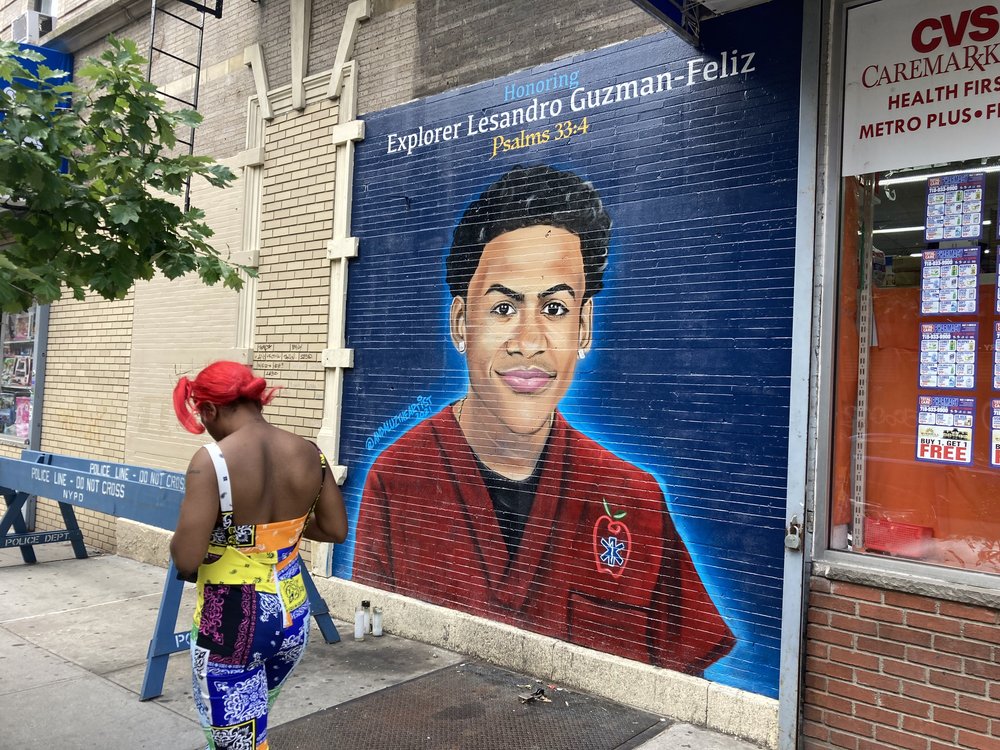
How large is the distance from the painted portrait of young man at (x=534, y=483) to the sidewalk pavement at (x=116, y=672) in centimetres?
58

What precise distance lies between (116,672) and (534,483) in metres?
3.07

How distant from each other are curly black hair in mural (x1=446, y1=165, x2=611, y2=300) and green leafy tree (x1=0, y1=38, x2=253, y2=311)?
6.85 ft

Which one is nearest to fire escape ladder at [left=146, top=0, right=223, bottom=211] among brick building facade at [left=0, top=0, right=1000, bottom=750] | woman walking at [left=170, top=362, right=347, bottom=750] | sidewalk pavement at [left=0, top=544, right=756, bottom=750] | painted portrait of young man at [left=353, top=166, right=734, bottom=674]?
brick building facade at [left=0, top=0, right=1000, bottom=750]

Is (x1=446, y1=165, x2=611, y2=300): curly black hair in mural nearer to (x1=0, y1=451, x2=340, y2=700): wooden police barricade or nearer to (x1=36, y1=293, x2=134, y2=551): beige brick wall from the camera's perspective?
(x1=0, y1=451, x2=340, y2=700): wooden police barricade

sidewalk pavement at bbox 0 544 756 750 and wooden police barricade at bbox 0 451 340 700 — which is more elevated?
wooden police barricade at bbox 0 451 340 700

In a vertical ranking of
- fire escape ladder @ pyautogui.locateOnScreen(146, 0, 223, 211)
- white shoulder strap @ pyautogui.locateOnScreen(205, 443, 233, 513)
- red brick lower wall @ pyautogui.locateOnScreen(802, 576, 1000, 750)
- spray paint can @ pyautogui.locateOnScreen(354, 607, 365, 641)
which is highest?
fire escape ladder @ pyautogui.locateOnScreen(146, 0, 223, 211)

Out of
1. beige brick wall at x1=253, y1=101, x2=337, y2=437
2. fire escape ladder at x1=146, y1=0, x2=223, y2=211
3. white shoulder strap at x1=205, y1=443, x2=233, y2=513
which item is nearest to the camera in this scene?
white shoulder strap at x1=205, y1=443, x2=233, y2=513

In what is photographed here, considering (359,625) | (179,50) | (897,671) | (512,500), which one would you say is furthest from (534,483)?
(179,50)

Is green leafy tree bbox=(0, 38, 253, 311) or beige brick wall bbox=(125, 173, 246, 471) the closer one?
green leafy tree bbox=(0, 38, 253, 311)

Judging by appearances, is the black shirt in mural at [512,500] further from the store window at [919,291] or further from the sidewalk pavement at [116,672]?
the store window at [919,291]

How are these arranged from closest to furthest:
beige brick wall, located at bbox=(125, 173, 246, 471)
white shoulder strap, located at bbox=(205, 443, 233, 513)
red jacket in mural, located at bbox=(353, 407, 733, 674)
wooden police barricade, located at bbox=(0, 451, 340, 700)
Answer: white shoulder strap, located at bbox=(205, 443, 233, 513) < red jacket in mural, located at bbox=(353, 407, 733, 674) < wooden police barricade, located at bbox=(0, 451, 340, 700) < beige brick wall, located at bbox=(125, 173, 246, 471)

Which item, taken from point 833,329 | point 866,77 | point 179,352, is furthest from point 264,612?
point 179,352

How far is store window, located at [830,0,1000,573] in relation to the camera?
3945 mm

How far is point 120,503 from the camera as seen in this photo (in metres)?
6.20
